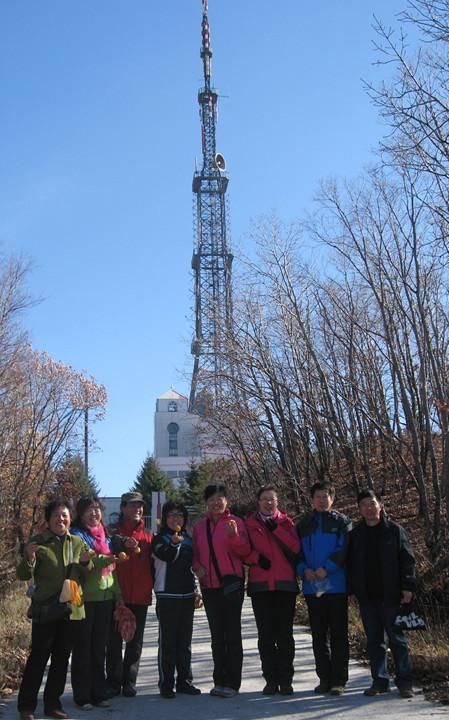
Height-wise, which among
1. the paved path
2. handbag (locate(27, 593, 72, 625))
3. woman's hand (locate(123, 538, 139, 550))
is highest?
woman's hand (locate(123, 538, 139, 550))

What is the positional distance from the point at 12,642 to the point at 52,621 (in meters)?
3.32

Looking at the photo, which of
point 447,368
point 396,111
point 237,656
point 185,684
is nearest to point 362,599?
point 237,656

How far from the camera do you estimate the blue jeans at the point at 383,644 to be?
5.82m

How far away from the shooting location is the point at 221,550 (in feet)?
20.9

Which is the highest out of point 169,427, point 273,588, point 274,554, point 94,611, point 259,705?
point 169,427

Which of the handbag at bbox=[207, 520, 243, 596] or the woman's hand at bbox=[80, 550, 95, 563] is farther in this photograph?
the handbag at bbox=[207, 520, 243, 596]

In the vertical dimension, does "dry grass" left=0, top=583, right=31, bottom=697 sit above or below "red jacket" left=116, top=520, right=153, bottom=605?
below

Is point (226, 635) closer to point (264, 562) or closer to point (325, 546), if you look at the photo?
point (264, 562)

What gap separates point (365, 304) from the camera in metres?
14.7

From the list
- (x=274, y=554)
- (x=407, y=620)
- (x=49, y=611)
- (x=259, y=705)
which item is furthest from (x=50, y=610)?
(x=407, y=620)

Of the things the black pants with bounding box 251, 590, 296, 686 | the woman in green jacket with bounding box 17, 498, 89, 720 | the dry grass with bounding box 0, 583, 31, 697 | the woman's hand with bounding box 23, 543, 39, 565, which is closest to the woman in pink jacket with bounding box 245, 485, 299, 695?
the black pants with bounding box 251, 590, 296, 686

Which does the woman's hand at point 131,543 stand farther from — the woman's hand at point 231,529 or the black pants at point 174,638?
the woman's hand at point 231,529

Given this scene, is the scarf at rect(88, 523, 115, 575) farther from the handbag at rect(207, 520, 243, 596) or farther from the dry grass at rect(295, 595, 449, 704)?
the dry grass at rect(295, 595, 449, 704)

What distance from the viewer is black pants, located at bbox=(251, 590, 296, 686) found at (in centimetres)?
609
